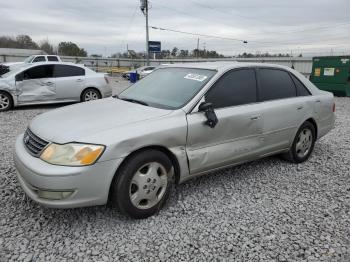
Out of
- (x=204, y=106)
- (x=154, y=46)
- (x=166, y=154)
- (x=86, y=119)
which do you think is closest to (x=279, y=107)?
(x=204, y=106)

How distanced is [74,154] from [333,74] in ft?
48.8

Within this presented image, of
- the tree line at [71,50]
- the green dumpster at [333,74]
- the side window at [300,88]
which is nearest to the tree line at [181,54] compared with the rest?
the tree line at [71,50]

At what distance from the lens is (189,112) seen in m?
3.50

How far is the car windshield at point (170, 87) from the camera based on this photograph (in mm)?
3705

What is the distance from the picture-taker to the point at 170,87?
3998 millimetres

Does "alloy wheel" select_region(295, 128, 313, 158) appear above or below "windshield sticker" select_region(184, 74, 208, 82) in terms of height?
below

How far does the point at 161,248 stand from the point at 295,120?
9.36 feet

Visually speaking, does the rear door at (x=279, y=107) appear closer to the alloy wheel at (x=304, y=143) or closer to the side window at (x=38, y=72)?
the alloy wheel at (x=304, y=143)

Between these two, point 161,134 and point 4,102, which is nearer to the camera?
point 161,134

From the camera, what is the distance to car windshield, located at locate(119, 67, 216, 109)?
371cm

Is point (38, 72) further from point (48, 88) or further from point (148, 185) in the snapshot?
point (148, 185)

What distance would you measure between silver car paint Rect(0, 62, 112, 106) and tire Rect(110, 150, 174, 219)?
24.3 ft

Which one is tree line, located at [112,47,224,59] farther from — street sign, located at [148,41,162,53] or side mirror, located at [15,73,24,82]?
side mirror, located at [15,73,24,82]

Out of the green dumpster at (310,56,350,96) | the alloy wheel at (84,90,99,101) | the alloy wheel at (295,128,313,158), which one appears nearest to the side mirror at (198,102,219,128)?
the alloy wheel at (295,128,313,158)
